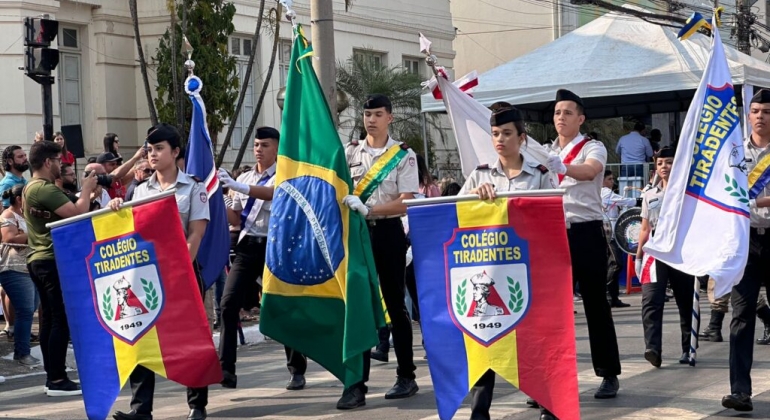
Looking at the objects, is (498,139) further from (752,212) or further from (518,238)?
(752,212)

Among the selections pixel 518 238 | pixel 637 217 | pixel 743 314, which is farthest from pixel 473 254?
pixel 637 217

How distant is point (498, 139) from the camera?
7129 millimetres

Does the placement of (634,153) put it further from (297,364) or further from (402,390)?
(402,390)

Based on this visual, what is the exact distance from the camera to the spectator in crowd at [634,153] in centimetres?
2000

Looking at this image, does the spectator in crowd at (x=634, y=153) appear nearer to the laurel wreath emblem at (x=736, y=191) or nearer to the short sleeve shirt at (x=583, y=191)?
the short sleeve shirt at (x=583, y=191)

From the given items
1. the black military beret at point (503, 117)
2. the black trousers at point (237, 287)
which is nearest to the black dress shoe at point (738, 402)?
the black military beret at point (503, 117)

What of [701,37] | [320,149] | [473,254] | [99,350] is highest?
[701,37]

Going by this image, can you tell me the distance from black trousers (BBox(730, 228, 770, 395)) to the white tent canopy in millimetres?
11428

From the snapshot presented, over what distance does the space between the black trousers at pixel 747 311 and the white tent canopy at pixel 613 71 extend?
11.4 metres

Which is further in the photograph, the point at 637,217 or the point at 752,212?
the point at 637,217

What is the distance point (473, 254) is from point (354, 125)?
22252 millimetres

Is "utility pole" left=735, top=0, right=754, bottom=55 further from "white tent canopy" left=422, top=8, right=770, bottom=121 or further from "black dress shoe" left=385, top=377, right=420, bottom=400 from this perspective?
"black dress shoe" left=385, top=377, right=420, bottom=400

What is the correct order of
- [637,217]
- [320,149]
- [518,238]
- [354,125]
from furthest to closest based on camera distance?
[354,125] → [637,217] → [320,149] → [518,238]

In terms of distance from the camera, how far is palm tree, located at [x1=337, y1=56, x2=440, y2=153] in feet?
90.4
